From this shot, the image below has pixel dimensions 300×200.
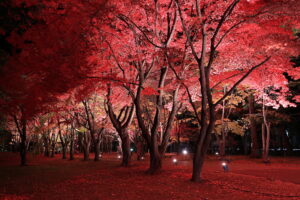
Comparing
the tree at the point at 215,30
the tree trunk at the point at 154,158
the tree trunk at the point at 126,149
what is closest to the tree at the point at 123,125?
the tree trunk at the point at 126,149

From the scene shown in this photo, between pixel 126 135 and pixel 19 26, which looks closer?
pixel 19 26

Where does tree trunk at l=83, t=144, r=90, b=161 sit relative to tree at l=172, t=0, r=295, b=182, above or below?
below

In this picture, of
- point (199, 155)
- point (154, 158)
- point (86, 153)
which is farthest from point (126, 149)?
point (86, 153)

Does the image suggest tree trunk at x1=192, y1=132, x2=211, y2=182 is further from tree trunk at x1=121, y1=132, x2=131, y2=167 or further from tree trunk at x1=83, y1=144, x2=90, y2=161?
tree trunk at x1=83, y1=144, x2=90, y2=161

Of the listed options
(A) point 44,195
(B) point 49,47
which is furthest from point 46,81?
(A) point 44,195

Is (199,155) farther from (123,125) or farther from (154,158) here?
(123,125)

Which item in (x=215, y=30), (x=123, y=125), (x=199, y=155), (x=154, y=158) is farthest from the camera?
(x=123, y=125)

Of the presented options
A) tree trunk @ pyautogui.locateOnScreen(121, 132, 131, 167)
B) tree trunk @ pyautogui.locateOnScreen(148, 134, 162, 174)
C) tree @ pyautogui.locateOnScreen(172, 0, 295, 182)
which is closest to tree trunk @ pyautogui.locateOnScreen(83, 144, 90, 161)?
tree trunk @ pyautogui.locateOnScreen(121, 132, 131, 167)

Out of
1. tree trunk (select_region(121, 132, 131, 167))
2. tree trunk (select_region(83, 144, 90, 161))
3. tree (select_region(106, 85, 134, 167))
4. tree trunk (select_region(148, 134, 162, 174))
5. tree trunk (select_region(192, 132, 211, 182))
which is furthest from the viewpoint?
tree trunk (select_region(83, 144, 90, 161))

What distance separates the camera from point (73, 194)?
759 centimetres

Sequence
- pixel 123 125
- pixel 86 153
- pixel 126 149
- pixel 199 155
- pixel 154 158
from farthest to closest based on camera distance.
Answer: pixel 86 153 < pixel 126 149 < pixel 123 125 < pixel 154 158 < pixel 199 155

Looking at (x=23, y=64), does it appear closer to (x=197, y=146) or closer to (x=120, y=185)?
(x=120, y=185)

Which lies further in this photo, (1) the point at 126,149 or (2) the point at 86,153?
(2) the point at 86,153

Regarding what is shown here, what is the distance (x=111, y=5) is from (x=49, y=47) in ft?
10.5
